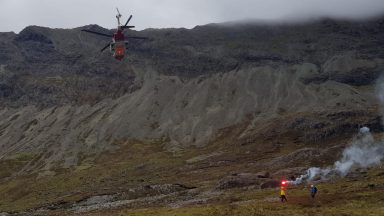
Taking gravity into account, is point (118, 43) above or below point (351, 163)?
above

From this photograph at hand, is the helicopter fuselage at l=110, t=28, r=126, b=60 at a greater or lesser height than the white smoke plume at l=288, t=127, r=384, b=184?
greater

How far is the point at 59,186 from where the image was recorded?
522ft

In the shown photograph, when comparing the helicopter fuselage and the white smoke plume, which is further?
the helicopter fuselage

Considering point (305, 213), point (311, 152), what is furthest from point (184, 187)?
point (305, 213)

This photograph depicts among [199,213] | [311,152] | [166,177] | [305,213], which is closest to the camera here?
[305,213]

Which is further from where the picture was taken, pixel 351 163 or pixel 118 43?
pixel 118 43

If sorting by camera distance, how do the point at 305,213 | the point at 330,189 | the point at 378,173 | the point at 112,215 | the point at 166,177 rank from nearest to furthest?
the point at 305,213, the point at 112,215, the point at 330,189, the point at 378,173, the point at 166,177

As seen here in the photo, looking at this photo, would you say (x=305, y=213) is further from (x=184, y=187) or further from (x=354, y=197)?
(x=184, y=187)

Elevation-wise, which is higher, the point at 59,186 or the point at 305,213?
the point at 305,213

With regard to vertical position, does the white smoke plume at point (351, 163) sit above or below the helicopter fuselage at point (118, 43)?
below

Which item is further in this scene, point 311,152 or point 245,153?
point 245,153

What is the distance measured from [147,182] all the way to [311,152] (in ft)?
144

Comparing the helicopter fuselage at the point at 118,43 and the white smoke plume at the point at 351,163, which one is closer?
the white smoke plume at the point at 351,163

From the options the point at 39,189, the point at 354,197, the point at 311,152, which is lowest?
the point at 39,189
